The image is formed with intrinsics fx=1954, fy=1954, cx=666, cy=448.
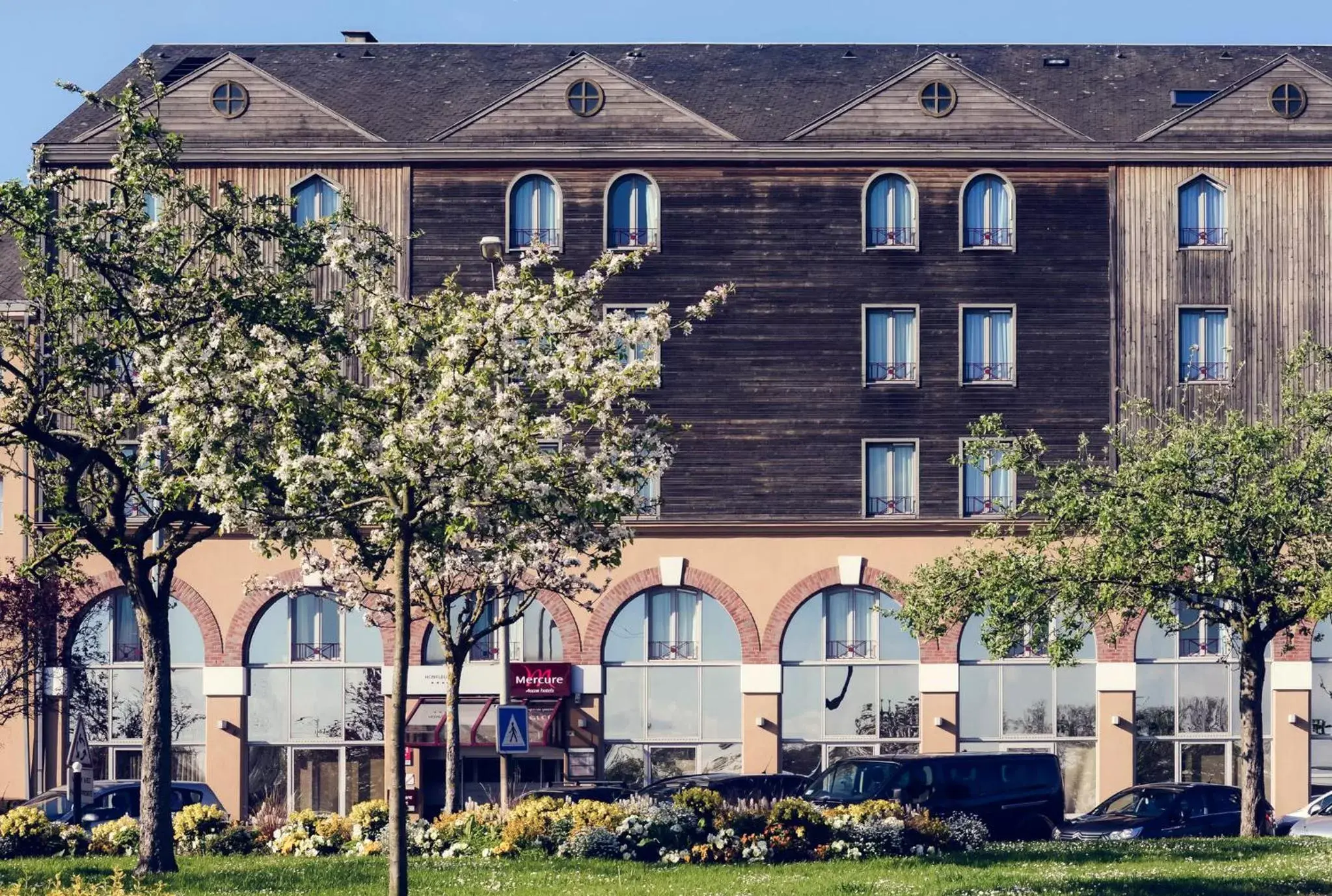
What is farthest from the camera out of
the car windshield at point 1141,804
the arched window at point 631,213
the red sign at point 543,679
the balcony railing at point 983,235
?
the balcony railing at point 983,235

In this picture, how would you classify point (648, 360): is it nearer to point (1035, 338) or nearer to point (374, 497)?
point (374, 497)

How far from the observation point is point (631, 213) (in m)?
45.8

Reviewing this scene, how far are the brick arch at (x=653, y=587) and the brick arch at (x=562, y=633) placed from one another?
0.21 meters

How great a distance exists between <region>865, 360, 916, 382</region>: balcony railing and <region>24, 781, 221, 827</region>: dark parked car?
17953 millimetres

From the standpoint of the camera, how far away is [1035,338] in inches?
1794

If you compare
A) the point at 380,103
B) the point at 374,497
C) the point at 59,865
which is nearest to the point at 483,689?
the point at 380,103

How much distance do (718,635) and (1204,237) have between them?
48.2 feet

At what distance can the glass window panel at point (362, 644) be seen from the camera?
45094 millimetres

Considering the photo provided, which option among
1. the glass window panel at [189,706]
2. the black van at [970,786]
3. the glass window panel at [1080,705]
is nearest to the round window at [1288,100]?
the glass window panel at [1080,705]

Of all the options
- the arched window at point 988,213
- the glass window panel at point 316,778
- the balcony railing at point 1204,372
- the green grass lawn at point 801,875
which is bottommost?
the glass window panel at point 316,778

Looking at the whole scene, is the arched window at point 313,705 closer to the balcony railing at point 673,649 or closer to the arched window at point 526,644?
the arched window at point 526,644

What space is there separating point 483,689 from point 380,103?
47.9 ft

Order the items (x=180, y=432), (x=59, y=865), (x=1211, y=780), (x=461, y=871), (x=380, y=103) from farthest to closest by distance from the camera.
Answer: (x=380, y=103), (x=1211, y=780), (x=59, y=865), (x=461, y=871), (x=180, y=432)

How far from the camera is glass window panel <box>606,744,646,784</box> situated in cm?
4488
